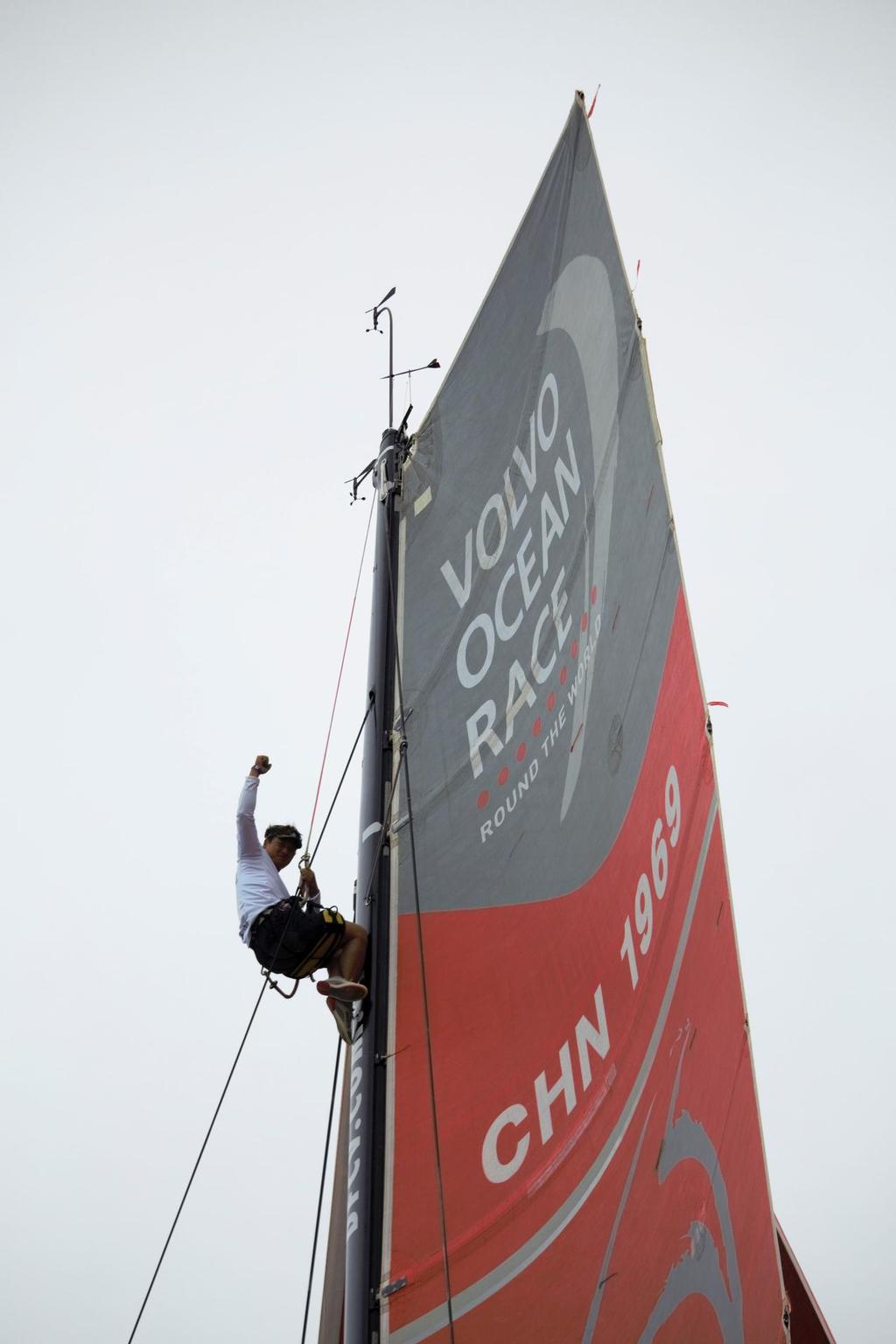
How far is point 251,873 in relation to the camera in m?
3.72

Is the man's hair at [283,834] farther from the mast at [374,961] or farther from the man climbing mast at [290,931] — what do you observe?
the mast at [374,961]

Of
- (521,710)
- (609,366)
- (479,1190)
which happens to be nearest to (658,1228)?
(479,1190)

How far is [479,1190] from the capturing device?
3.17 m

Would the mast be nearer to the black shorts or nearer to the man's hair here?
the black shorts

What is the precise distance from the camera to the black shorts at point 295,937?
134 inches

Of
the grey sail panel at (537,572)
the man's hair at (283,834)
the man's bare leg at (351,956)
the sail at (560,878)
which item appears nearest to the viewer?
the sail at (560,878)

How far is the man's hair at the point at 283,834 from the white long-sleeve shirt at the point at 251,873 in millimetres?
187

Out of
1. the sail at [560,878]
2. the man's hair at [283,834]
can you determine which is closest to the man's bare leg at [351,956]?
the sail at [560,878]

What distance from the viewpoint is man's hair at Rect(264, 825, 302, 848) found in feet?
13.4

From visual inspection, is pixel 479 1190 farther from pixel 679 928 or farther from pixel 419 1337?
pixel 679 928

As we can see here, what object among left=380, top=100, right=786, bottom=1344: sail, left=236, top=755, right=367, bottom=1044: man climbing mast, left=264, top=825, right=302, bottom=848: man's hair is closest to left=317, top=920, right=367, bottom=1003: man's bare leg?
left=236, top=755, right=367, bottom=1044: man climbing mast

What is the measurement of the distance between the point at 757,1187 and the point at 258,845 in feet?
9.54

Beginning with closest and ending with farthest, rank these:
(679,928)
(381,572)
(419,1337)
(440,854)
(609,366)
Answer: (419,1337) < (440,854) < (381,572) < (679,928) < (609,366)

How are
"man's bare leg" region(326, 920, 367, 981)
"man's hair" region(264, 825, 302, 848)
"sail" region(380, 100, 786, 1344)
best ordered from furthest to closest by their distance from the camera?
"man's hair" region(264, 825, 302, 848)
"man's bare leg" region(326, 920, 367, 981)
"sail" region(380, 100, 786, 1344)
